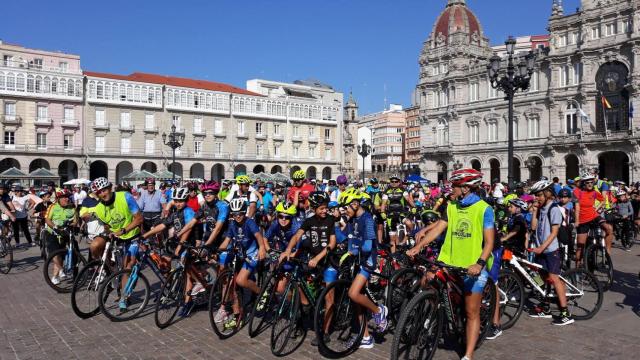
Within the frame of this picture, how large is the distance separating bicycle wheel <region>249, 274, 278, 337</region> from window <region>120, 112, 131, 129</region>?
51044mm

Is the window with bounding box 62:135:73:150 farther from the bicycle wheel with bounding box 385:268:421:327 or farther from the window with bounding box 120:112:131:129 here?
the bicycle wheel with bounding box 385:268:421:327

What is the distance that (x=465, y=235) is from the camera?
205 inches

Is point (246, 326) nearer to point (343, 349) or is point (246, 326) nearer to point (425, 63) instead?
point (343, 349)

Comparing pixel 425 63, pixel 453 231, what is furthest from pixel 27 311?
pixel 425 63

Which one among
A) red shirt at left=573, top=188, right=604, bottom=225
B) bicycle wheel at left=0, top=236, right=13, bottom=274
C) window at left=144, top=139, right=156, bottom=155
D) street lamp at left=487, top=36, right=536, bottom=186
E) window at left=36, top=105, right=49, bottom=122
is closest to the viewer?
red shirt at left=573, top=188, right=604, bottom=225

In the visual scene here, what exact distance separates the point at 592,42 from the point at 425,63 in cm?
1956

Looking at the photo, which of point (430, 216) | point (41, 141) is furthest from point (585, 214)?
point (41, 141)

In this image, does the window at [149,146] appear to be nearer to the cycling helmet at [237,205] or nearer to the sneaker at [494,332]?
the cycling helmet at [237,205]

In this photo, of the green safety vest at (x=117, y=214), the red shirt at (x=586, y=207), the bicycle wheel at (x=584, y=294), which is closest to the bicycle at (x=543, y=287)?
the bicycle wheel at (x=584, y=294)

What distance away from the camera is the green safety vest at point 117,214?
7.72 m

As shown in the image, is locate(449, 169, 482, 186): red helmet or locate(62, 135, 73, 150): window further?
locate(62, 135, 73, 150): window

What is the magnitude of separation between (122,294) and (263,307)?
2269 mm

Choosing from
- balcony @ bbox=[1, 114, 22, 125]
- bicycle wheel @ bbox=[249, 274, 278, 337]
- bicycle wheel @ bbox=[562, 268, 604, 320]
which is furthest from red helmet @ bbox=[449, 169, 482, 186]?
balcony @ bbox=[1, 114, 22, 125]

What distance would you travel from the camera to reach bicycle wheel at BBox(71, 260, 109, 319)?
23.3ft
